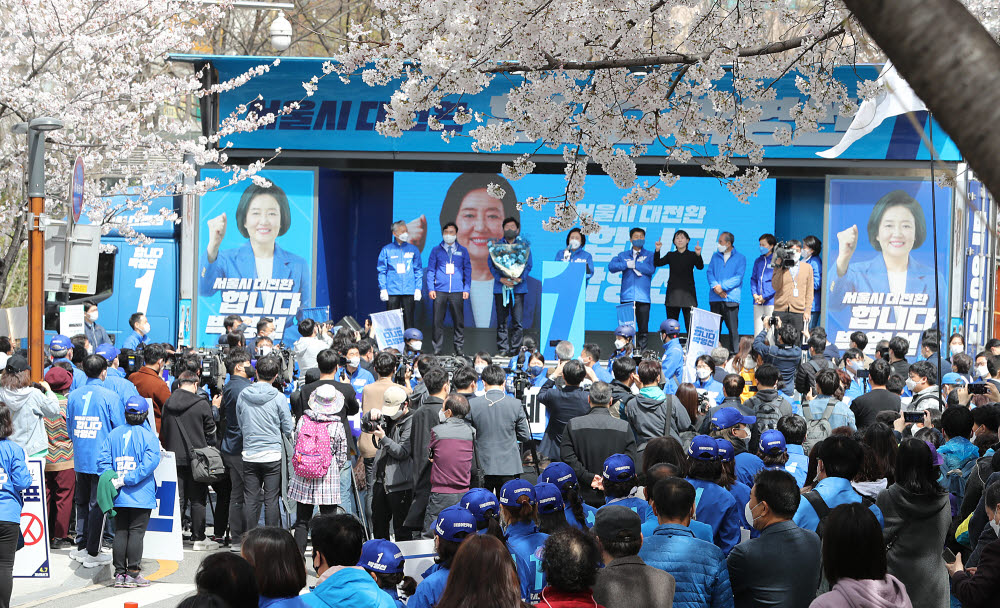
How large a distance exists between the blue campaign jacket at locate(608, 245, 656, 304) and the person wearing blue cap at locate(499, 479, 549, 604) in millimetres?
12925

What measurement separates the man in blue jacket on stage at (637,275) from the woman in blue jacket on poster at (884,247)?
11.8ft

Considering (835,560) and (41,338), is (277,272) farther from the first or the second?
(835,560)

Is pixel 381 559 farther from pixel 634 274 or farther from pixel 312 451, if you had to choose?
pixel 634 274

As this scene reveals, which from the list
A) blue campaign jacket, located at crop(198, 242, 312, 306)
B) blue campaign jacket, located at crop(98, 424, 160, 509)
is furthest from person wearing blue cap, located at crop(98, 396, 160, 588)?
blue campaign jacket, located at crop(198, 242, 312, 306)

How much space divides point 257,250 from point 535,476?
32.2ft

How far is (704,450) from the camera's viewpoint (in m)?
6.30

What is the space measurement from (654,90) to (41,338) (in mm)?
6659

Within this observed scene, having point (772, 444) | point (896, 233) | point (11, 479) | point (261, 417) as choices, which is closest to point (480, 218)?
point (896, 233)

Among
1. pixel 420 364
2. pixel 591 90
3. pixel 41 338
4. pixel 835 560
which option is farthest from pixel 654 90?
pixel 41 338

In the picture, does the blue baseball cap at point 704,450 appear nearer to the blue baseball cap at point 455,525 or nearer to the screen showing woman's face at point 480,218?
the blue baseball cap at point 455,525

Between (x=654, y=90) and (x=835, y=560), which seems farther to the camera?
(x=654, y=90)

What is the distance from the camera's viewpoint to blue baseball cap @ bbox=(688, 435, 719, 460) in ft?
20.7

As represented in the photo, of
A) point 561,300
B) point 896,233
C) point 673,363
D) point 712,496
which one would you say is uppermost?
point 896,233

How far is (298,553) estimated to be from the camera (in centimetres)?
443
